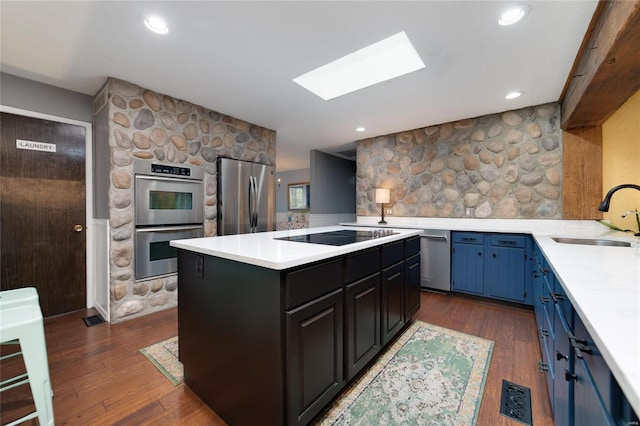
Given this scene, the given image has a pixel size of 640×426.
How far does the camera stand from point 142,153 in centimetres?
289

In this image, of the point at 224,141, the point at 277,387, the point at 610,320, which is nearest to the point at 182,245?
the point at 277,387

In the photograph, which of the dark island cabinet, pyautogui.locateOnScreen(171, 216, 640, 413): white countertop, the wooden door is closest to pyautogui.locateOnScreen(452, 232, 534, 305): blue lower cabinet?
pyautogui.locateOnScreen(171, 216, 640, 413): white countertop

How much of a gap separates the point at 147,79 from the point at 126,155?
0.80 m

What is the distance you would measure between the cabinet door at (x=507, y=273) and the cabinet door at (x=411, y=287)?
49.5 inches

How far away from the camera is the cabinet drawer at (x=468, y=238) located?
11.0 ft

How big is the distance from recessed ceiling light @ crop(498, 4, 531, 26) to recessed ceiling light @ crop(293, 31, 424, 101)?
2.05ft

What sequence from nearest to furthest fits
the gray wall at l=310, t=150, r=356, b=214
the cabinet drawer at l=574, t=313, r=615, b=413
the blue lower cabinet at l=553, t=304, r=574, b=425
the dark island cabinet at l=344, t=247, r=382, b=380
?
the cabinet drawer at l=574, t=313, r=615, b=413, the blue lower cabinet at l=553, t=304, r=574, b=425, the dark island cabinet at l=344, t=247, r=382, b=380, the gray wall at l=310, t=150, r=356, b=214

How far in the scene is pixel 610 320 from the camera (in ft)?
2.24

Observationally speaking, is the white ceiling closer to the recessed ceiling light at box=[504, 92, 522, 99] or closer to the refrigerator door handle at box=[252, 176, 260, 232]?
the recessed ceiling light at box=[504, 92, 522, 99]

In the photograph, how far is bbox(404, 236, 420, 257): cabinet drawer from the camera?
2444mm

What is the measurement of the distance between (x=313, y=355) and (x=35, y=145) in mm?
3580

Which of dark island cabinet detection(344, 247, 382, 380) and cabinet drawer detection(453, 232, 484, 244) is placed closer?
dark island cabinet detection(344, 247, 382, 380)

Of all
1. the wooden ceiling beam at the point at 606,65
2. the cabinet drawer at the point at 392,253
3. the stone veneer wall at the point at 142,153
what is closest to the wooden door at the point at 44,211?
the stone veneer wall at the point at 142,153

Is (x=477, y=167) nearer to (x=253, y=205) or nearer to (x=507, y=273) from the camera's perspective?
(x=507, y=273)
